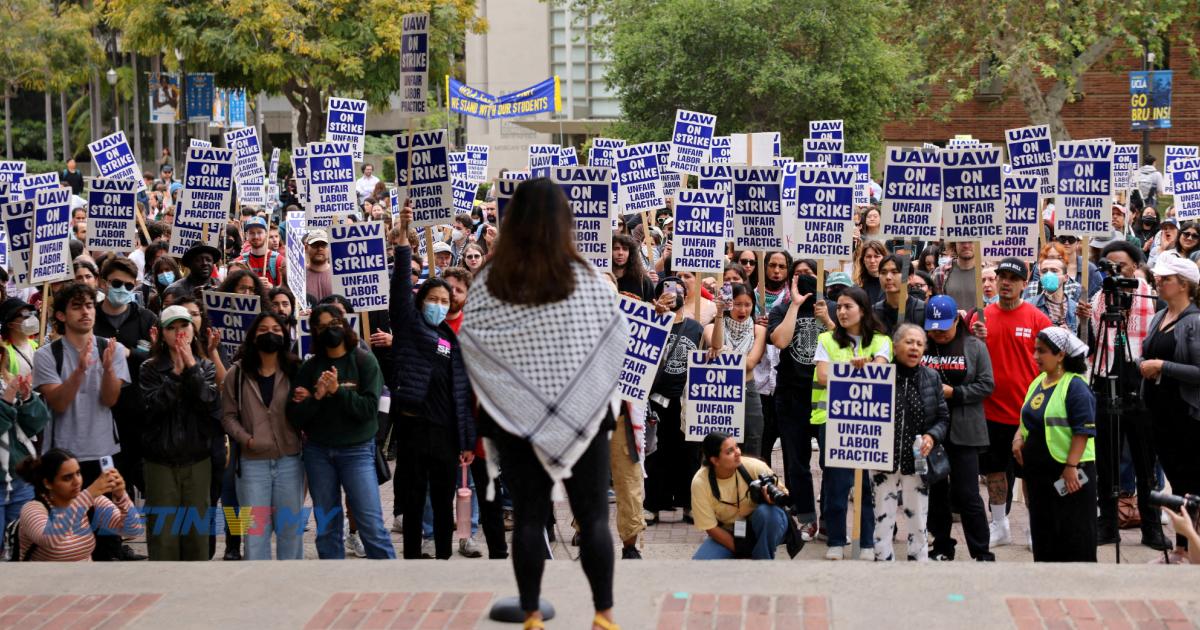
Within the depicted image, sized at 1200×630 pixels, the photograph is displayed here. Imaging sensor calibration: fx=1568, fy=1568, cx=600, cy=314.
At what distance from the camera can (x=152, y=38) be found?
38.8 m

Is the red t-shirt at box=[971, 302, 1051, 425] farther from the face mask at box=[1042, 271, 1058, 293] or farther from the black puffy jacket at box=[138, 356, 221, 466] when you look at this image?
the black puffy jacket at box=[138, 356, 221, 466]

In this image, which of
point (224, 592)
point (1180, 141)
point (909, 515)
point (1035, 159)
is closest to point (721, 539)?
point (909, 515)

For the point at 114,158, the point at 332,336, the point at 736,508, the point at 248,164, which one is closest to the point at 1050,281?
the point at 736,508

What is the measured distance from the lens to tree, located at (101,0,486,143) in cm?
3791

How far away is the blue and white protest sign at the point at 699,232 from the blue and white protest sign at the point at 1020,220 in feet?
6.95

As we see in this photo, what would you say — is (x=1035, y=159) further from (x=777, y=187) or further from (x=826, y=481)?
(x=826, y=481)

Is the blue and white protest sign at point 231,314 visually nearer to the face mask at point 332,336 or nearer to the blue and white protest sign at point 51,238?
the face mask at point 332,336

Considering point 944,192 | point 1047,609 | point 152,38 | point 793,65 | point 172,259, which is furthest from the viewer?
point 152,38

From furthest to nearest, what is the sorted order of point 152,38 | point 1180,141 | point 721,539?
point 1180,141 → point 152,38 → point 721,539

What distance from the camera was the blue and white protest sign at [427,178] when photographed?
38.0ft

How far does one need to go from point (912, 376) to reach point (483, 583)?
3234 millimetres

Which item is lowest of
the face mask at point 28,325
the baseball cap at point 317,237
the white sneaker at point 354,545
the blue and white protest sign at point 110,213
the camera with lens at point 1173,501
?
the white sneaker at point 354,545

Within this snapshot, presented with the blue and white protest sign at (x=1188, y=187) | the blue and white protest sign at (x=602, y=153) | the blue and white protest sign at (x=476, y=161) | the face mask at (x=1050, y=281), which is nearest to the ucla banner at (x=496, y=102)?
the blue and white protest sign at (x=476, y=161)

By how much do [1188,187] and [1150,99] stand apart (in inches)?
566
